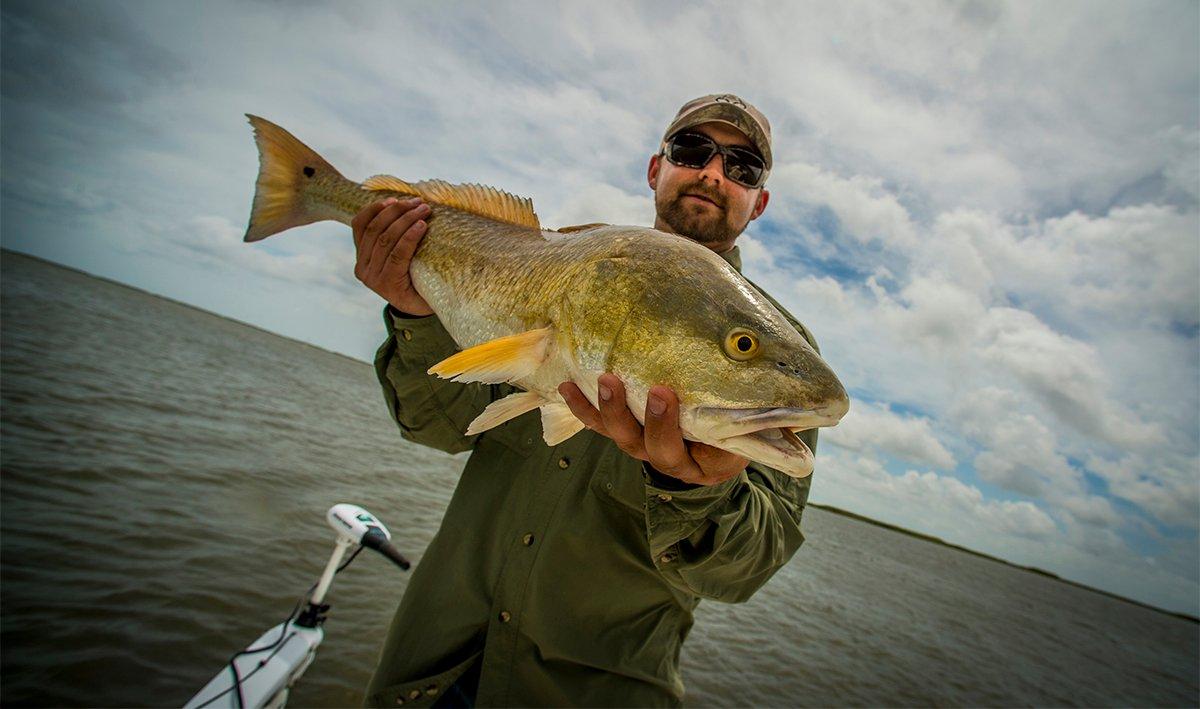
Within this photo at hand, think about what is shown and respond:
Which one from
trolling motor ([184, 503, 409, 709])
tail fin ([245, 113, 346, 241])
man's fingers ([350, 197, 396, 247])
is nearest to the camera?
man's fingers ([350, 197, 396, 247])

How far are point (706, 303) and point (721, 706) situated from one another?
367 inches

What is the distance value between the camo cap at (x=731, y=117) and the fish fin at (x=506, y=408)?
2.36 metres

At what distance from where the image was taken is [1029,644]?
21875 mm

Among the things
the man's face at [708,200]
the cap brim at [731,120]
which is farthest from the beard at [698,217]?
the cap brim at [731,120]

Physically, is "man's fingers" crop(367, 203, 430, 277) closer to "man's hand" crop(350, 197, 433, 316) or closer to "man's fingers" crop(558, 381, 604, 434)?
"man's hand" crop(350, 197, 433, 316)

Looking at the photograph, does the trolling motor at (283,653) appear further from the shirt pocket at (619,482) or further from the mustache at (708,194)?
the mustache at (708,194)

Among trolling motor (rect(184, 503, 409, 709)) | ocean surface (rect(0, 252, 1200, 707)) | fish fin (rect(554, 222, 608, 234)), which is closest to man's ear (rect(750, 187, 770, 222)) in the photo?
fish fin (rect(554, 222, 608, 234))

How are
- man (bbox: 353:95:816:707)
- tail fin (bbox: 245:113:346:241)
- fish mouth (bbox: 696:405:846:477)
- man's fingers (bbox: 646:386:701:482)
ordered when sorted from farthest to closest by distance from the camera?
tail fin (bbox: 245:113:346:241)
man (bbox: 353:95:816:707)
man's fingers (bbox: 646:386:701:482)
fish mouth (bbox: 696:405:846:477)

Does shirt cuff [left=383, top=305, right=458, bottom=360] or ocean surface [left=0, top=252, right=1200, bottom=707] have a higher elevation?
shirt cuff [left=383, top=305, right=458, bottom=360]

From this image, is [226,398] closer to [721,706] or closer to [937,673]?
[721,706]

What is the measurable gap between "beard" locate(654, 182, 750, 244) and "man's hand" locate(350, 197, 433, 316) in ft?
5.09

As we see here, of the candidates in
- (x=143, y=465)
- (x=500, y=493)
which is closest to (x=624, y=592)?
(x=500, y=493)

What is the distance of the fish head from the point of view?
148 cm

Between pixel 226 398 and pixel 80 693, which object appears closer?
pixel 80 693
